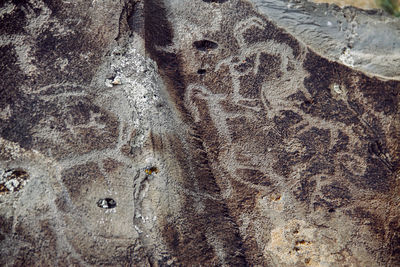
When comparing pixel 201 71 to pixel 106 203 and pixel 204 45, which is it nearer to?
pixel 204 45

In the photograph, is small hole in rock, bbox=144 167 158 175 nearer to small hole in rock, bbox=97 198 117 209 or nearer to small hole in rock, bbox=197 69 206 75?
small hole in rock, bbox=97 198 117 209

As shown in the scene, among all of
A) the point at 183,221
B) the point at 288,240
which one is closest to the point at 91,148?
the point at 183,221

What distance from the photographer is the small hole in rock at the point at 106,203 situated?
2137 mm

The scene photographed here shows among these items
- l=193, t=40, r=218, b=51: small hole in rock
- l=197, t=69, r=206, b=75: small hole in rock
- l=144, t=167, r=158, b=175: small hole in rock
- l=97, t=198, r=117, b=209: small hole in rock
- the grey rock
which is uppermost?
the grey rock

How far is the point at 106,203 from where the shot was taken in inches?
84.4

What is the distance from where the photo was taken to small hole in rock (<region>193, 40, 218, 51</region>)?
8.04 feet

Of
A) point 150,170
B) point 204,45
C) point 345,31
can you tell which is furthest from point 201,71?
point 345,31

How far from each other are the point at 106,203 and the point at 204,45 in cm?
142

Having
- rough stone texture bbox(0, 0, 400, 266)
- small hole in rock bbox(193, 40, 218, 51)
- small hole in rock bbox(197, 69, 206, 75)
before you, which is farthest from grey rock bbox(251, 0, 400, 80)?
small hole in rock bbox(197, 69, 206, 75)

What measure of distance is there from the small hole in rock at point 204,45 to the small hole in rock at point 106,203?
1.34 meters

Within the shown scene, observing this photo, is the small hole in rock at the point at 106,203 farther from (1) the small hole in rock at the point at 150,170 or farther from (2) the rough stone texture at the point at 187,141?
(1) the small hole in rock at the point at 150,170

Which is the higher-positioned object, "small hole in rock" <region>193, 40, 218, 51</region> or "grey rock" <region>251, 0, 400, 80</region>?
"grey rock" <region>251, 0, 400, 80</region>

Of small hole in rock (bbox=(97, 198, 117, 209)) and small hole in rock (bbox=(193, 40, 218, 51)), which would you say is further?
small hole in rock (bbox=(193, 40, 218, 51))

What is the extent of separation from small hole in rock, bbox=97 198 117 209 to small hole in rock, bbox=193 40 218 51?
4.40 feet
